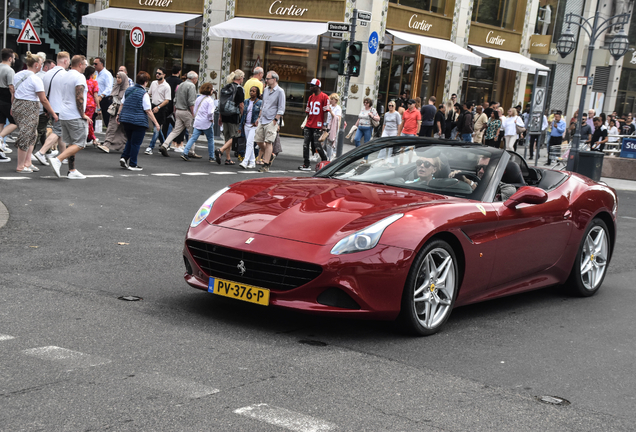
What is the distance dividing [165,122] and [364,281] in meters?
15.3

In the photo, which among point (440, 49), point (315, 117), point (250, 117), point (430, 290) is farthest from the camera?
point (440, 49)

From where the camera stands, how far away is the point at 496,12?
34656 millimetres

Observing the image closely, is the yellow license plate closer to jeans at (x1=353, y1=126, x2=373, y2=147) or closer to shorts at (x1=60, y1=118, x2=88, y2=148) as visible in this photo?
shorts at (x1=60, y1=118, x2=88, y2=148)

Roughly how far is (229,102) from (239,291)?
12276mm

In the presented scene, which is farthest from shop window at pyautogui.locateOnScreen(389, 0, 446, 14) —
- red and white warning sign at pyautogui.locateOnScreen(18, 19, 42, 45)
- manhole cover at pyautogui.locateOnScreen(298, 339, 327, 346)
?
manhole cover at pyautogui.locateOnScreen(298, 339, 327, 346)

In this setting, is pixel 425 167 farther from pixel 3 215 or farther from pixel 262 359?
pixel 3 215

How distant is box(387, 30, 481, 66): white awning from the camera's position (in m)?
28.5

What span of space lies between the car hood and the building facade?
2078cm

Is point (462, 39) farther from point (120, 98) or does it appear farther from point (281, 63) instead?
point (120, 98)

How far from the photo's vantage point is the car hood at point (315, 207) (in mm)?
5066

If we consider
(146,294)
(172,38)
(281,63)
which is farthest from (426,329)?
(172,38)

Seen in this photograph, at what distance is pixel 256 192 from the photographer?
5.80 m

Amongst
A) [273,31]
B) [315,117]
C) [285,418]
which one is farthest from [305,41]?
[285,418]

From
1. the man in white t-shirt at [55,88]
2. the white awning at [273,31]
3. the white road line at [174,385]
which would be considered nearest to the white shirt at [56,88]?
the man in white t-shirt at [55,88]
